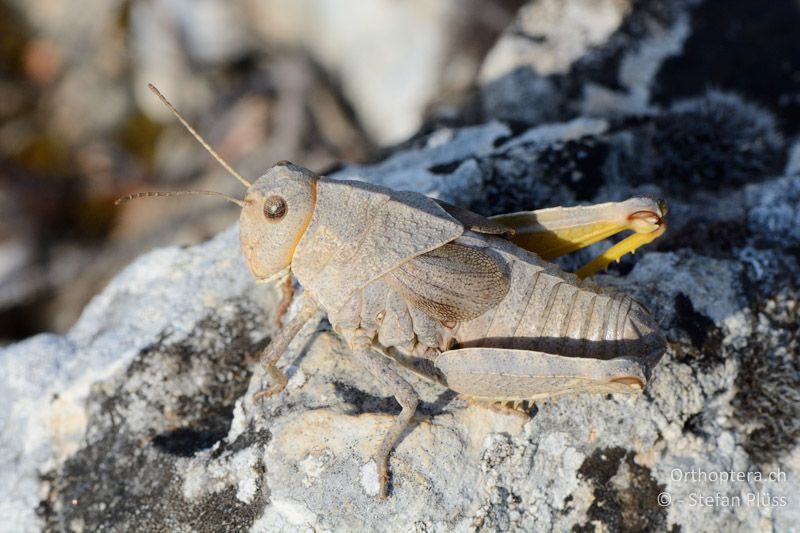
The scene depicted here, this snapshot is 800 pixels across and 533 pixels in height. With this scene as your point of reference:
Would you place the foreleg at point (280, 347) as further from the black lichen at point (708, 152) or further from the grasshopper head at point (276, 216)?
the black lichen at point (708, 152)

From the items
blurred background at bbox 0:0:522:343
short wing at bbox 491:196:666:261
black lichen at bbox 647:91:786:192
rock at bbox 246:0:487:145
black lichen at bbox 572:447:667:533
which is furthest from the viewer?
rock at bbox 246:0:487:145

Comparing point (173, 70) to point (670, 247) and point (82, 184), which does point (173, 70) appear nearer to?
point (82, 184)

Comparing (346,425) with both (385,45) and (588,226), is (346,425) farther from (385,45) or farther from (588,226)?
(385,45)

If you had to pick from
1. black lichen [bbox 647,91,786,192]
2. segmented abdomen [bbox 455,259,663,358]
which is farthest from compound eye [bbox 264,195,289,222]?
black lichen [bbox 647,91,786,192]

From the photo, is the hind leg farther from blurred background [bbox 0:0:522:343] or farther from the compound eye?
blurred background [bbox 0:0:522:343]

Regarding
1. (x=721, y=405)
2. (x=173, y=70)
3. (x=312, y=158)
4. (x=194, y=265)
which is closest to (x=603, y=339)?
(x=721, y=405)

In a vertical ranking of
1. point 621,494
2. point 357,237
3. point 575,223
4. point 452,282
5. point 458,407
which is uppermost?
point 357,237

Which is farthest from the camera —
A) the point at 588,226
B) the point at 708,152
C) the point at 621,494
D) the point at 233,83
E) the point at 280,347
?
the point at 233,83

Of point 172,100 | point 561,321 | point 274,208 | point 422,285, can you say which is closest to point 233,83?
point 172,100
